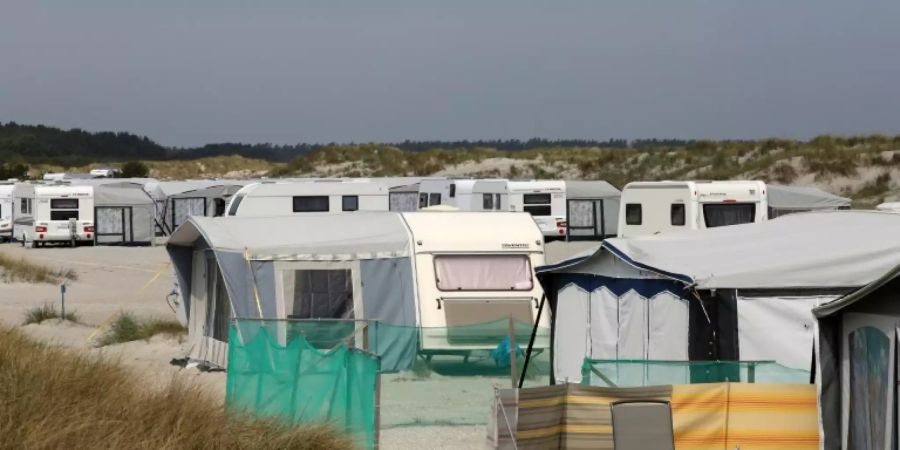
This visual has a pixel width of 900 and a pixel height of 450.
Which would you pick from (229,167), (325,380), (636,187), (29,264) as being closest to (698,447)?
(325,380)

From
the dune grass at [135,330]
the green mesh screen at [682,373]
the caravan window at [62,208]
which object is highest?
the caravan window at [62,208]

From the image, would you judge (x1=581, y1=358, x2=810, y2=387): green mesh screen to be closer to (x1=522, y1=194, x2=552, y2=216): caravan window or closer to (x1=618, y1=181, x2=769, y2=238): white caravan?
(x1=618, y1=181, x2=769, y2=238): white caravan

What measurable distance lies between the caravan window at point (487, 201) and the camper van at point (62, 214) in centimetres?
1112

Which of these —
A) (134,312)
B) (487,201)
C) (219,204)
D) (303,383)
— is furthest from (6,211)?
(303,383)

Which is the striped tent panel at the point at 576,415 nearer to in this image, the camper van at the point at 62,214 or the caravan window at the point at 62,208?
the camper van at the point at 62,214

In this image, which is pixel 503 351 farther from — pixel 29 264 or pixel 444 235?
pixel 29 264

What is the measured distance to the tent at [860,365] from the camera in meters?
8.98

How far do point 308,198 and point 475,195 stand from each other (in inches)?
334

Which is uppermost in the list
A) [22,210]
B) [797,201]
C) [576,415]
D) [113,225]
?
[797,201]

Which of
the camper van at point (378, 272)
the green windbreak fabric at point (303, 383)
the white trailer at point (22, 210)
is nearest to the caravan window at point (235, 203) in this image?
the camper van at point (378, 272)

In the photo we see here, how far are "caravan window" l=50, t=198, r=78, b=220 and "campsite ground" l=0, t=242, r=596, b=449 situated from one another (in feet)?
3.02

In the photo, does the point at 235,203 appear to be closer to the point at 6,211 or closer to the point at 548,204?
the point at 548,204

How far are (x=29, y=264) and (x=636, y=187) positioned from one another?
525 inches

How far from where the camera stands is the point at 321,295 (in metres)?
17.0
